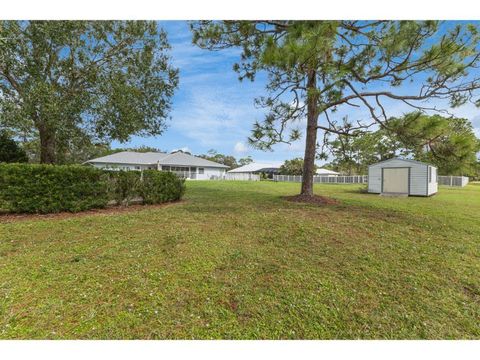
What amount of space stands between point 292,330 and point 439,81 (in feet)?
18.0

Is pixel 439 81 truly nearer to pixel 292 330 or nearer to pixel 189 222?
pixel 292 330

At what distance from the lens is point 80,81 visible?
8.65 metres

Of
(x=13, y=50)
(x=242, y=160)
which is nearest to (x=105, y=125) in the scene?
(x=13, y=50)

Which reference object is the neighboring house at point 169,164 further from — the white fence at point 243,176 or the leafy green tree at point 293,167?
the leafy green tree at point 293,167

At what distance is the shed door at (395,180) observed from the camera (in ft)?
41.3

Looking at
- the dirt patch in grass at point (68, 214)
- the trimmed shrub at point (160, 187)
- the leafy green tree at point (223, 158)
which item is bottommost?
the dirt patch in grass at point (68, 214)

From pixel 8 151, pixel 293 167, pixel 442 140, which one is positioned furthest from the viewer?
pixel 293 167

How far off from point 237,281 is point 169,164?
27459mm

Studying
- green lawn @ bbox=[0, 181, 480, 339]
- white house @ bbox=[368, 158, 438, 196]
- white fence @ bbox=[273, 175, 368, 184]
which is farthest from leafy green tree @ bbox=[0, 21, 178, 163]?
white fence @ bbox=[273, 175, 368, 184]

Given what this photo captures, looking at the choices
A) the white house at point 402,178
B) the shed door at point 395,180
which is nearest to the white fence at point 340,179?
the white house at point 402,178

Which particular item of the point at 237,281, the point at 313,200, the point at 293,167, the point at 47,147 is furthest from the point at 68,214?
the point at 293,167

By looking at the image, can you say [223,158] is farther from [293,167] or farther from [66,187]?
[66,187]

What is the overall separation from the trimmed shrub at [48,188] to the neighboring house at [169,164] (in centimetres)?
2215

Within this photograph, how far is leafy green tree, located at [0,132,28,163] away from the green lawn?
6.96 metres
